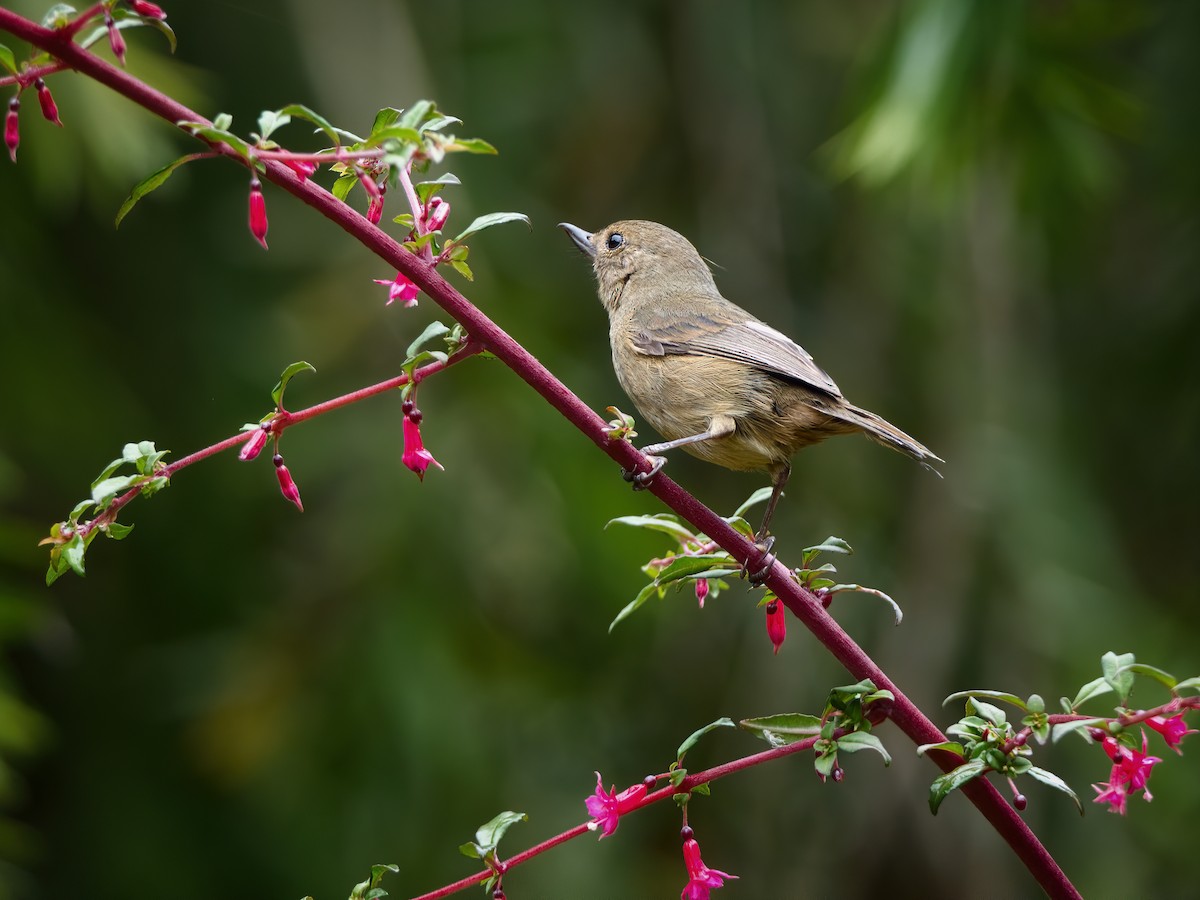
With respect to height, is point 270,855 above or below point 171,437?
below

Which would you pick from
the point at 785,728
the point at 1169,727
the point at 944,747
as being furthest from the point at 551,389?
the point at 1169,727

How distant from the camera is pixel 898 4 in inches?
186

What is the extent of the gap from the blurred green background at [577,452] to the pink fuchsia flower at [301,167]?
2.81 meters

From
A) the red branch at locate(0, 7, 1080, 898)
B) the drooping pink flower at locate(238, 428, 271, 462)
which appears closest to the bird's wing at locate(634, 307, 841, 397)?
the red branch at locate(0, 7, 1080, 898)

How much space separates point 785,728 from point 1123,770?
0.47 meters

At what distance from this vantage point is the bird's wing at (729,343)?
337 centimetres

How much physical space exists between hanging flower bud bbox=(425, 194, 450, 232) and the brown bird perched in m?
0.87

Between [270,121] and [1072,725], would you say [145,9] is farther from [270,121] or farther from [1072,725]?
[1072,725]

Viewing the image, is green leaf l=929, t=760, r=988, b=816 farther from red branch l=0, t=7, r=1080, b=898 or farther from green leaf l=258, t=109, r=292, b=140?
green leaf l=258, t=109, r=292, b=140

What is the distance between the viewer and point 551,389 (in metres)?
1.74

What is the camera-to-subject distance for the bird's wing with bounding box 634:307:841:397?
11.1 feet

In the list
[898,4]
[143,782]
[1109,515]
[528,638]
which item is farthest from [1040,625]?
[143,782]

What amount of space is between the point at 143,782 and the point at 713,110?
177 inches

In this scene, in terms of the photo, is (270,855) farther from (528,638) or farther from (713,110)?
(713,110)
